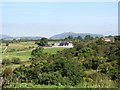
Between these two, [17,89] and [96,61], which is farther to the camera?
[96,61]

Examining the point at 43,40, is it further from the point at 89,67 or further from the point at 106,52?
the point at 89,67

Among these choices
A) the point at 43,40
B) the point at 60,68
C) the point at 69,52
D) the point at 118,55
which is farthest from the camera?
the point at 43,40

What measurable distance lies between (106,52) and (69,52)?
8.63ft

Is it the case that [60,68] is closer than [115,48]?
Yes

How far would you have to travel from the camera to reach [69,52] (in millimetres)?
11820

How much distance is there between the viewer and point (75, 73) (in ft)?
16.2

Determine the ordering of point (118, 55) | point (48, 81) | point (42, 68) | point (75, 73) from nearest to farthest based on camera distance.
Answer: point (48, 81)
point (75, 73)
point (42, 68)
point (118, 55)

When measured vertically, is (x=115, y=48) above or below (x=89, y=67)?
above

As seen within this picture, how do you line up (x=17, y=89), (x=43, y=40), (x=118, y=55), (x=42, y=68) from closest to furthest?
(x=17, y=89) → (x=42, y=68) → (x=118, y=55) → (x=43, y=40)

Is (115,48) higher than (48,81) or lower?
higher

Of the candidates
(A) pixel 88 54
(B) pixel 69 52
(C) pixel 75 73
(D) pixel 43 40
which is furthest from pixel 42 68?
(D) pixel 43 40

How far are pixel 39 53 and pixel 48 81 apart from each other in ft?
26.7

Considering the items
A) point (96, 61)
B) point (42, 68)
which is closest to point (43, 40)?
point (96, 61)

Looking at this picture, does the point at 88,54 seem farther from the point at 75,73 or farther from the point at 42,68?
the point at 75,73
